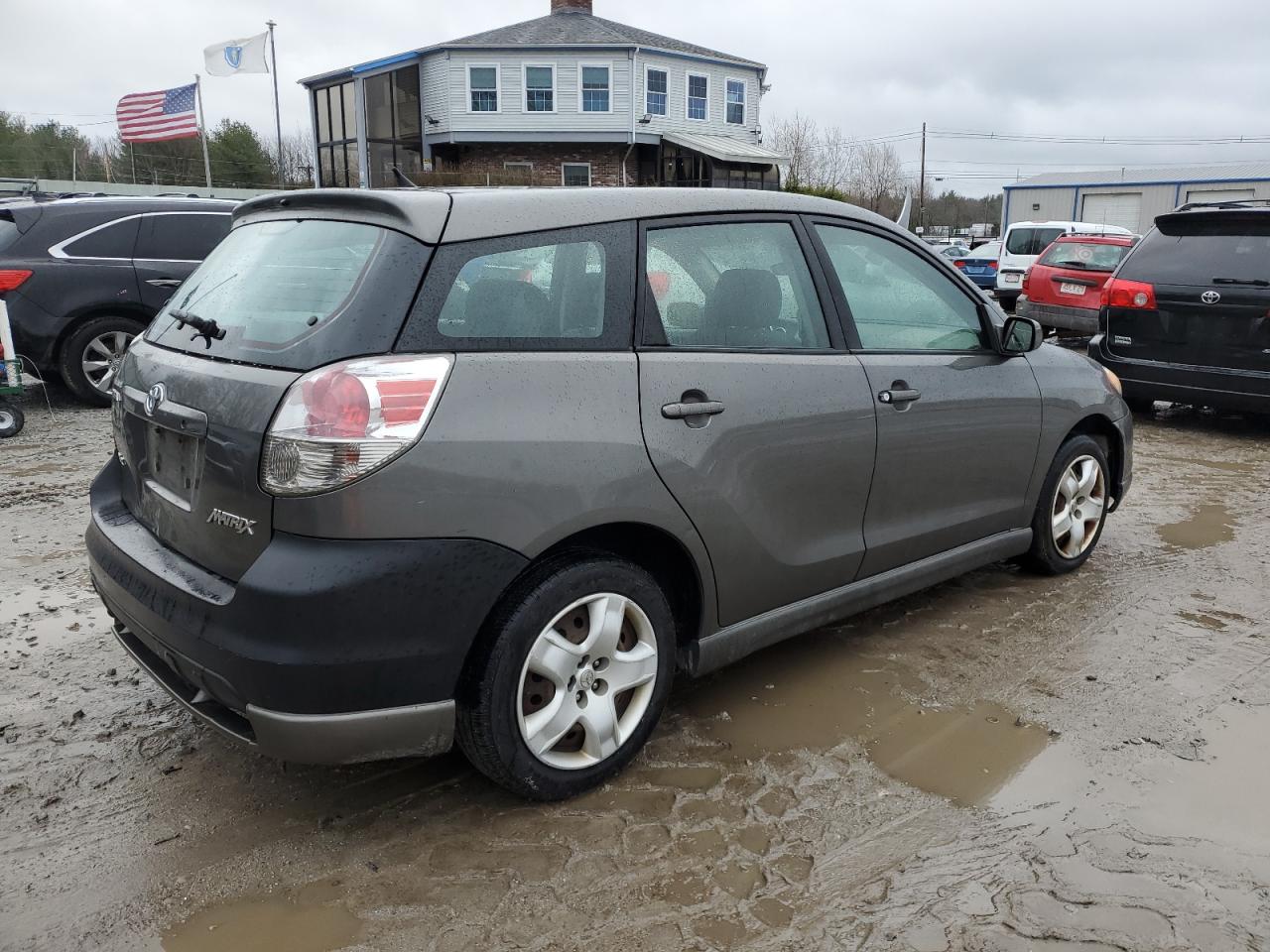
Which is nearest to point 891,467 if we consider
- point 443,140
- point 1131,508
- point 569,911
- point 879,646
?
point 879,646

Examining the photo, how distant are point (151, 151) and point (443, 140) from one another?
22434mm

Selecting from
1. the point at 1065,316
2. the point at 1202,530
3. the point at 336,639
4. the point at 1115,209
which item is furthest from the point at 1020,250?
the point at 1115,209

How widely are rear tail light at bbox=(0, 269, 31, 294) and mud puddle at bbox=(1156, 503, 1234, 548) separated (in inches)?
331

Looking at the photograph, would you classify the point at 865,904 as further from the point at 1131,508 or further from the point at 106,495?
the point at 1131,508

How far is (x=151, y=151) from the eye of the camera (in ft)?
166

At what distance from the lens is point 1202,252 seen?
808cm

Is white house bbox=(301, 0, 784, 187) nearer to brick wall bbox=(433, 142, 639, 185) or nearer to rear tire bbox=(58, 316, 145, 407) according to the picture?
brick wall bbox=(433, 142, 639, 185)

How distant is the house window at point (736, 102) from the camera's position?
3840 cm

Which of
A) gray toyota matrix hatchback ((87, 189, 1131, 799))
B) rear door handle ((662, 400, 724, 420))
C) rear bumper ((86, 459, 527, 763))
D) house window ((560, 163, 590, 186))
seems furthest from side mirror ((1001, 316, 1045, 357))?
house window ((560, 163, 590, 186))

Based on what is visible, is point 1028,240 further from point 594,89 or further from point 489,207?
point 489,207

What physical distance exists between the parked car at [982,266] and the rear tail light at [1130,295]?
1698 centimetres

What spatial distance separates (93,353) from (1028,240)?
18754 millimetres

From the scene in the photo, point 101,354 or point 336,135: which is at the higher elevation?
point 336,135

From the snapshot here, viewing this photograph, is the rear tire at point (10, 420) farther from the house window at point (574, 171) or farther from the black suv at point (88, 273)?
the house window at point (574, 171)
